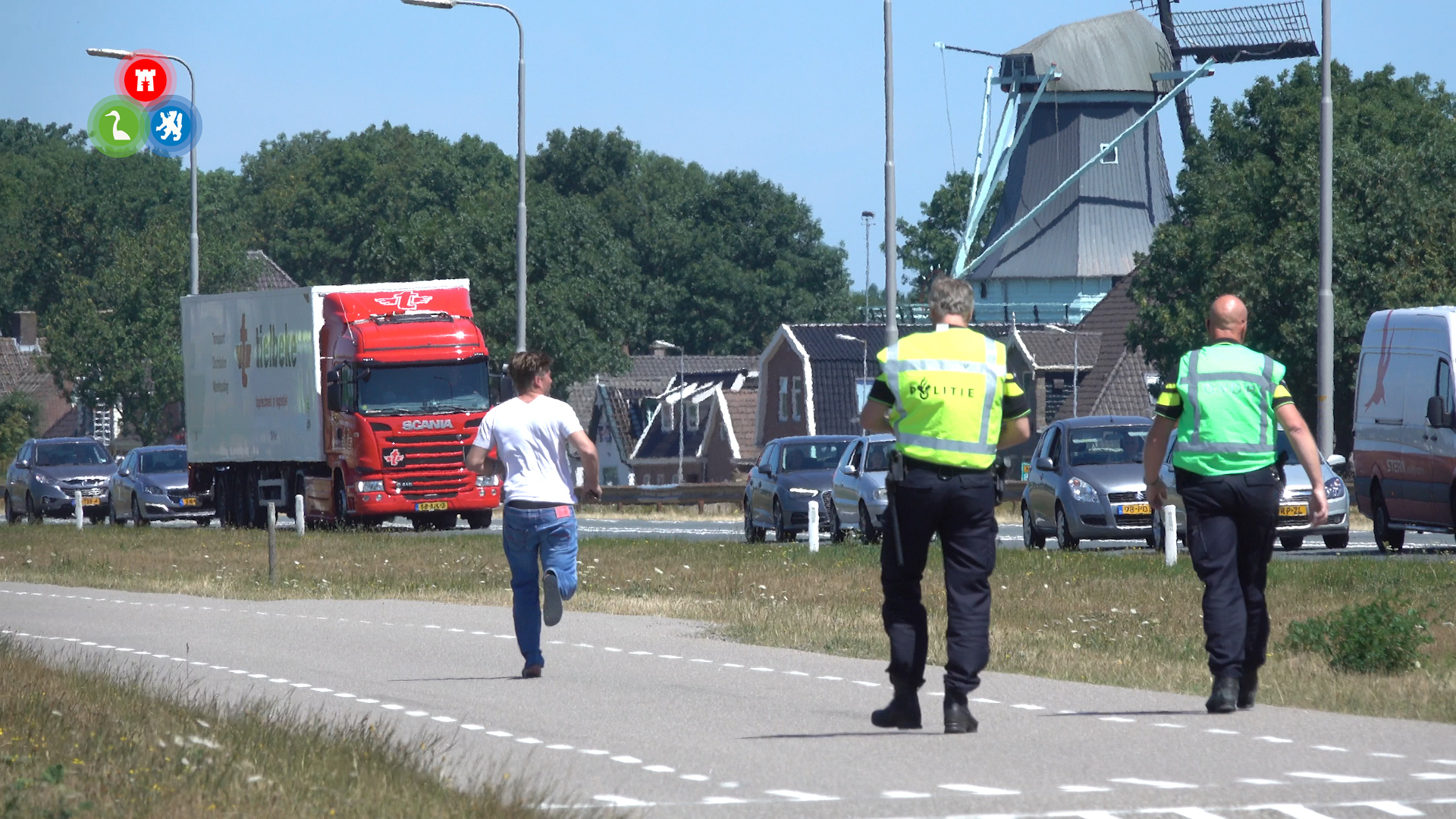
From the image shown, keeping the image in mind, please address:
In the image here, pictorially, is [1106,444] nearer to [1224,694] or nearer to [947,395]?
[1224,694]

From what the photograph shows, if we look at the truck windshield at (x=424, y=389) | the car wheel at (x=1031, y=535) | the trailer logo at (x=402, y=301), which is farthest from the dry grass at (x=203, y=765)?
the trailer logo at (x=402, y=301)

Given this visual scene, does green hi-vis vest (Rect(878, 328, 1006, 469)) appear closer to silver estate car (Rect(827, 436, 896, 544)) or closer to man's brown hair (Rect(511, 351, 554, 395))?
man's brown hair (Rect(511, 351, 554, 395))

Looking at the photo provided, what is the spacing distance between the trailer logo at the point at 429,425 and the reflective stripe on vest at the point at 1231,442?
24555 mm

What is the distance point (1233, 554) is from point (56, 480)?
127ft

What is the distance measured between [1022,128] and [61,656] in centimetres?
7032

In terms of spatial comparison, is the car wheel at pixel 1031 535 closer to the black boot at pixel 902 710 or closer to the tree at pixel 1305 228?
the black boot at pixel 902 710

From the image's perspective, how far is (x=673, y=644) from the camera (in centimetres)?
1378

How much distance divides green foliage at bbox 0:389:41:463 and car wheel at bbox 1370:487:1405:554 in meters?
62.5

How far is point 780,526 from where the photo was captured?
31359 mm

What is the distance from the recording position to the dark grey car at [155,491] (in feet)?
137

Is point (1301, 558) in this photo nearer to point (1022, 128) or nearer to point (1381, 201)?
point (1381, 201)


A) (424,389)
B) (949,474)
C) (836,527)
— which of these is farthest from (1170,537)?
(424,389)

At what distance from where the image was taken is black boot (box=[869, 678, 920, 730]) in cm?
936

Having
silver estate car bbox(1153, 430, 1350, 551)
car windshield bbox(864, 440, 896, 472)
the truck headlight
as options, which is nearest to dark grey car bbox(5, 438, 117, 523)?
car windshield bbox(864, 440, 896, 472)
